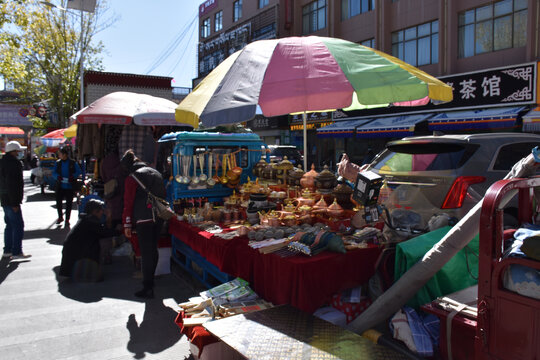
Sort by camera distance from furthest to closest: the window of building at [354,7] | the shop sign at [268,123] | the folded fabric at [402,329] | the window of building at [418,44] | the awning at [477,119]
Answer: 1. the shop sign at [268,123]
2. the window of building at [354,7]
3. the window of building at [418,44]
4. the awning at [477,119]
5. the folded fabric at [402,329]

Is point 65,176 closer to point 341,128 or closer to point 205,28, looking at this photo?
point 341,128

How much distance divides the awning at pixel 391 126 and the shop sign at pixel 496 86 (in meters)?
1.54

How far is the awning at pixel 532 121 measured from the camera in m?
12.6

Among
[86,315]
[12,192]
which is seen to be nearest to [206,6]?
[12,192]

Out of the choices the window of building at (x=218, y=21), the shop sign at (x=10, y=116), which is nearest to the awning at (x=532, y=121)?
the window of building at (x=218, y=21)

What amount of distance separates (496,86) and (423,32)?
4765mm

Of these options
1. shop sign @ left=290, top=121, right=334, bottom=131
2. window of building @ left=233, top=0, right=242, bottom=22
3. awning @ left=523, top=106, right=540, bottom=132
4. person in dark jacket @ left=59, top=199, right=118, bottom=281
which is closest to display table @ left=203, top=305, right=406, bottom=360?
person in dark jacket @ left=59, top=199, right=118, bottom=281

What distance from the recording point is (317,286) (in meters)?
3.20

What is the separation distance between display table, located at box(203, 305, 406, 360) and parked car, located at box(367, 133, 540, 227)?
1.60 metres

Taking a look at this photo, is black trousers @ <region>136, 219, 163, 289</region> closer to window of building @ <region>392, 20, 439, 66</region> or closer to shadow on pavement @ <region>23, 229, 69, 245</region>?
shadow on pavement @ <region>23, 229, 69, 245</region>

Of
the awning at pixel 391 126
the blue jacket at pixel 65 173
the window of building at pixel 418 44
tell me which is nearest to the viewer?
the blue jacket at pixel 65 173

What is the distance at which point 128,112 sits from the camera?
721 centimetres

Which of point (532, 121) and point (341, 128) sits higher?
point (341, 128)

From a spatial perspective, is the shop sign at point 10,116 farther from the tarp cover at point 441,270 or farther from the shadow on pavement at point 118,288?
the tarp cover at point 441,270
